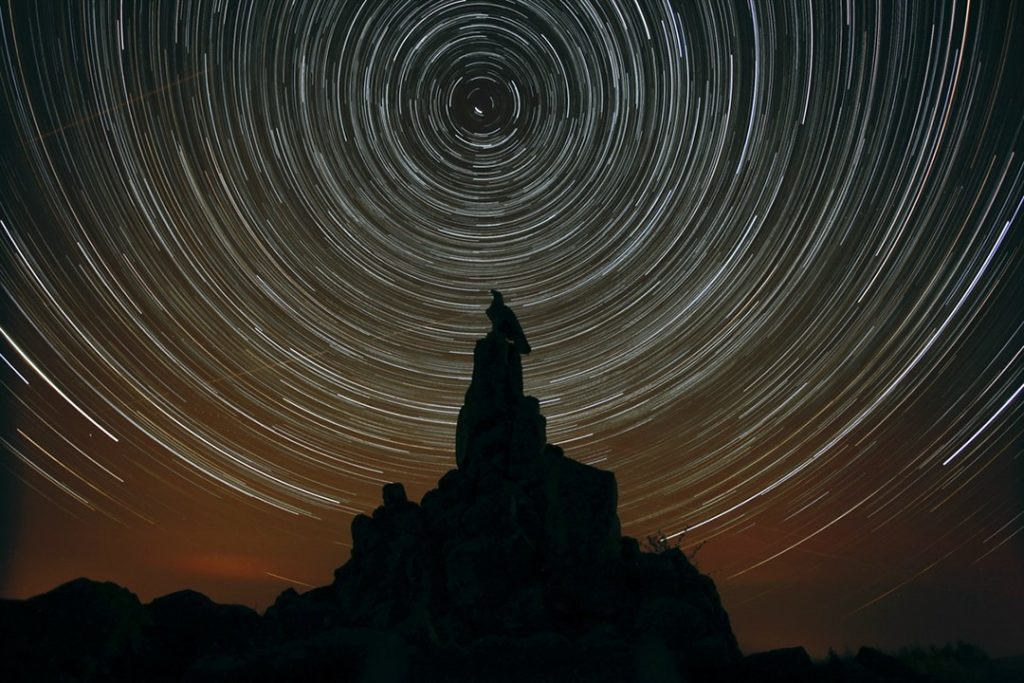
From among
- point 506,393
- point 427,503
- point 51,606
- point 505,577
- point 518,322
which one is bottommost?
point 51,606

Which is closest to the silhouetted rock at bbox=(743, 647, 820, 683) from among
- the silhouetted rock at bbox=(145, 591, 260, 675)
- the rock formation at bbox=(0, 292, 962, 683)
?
the rock formation at bbox=(0, 292, 962, 683)

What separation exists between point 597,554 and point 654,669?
6.45 meters

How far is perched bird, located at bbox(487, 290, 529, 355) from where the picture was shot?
3806 cm

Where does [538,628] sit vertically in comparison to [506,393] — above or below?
below

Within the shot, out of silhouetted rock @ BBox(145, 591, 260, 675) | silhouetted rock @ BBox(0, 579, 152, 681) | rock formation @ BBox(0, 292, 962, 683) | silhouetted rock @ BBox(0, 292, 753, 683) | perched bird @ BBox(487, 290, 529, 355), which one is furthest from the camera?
perched bird @ BBox(487, 290, 529, 355)

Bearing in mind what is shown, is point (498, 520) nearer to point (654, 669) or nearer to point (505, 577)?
point (505, 577)

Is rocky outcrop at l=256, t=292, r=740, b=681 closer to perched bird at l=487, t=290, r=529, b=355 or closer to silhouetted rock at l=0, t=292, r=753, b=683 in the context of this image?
silhouetted rock at l=0, t=292, r=753, b=683

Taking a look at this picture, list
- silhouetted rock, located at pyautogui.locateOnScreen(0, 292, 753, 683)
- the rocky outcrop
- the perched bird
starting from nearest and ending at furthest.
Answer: silhouetted rock, located at pyautogui.locateOnScreen(0, 292, 753, 683)
the rocky outcrop
the perched bird

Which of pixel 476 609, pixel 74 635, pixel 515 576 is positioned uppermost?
pixel 515 576

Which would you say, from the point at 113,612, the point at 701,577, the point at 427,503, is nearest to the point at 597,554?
the point at 701,577

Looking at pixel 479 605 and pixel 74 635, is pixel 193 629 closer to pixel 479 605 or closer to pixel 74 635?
pixel 74 635

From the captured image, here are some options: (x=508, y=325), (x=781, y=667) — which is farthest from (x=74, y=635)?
(x=508, y=325)

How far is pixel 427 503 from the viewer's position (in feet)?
113

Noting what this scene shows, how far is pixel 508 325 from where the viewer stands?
1501 inches
